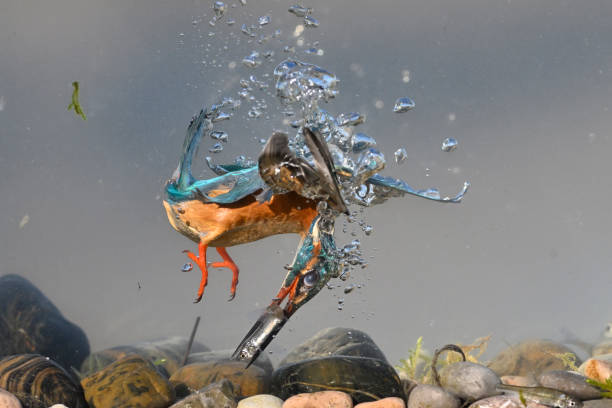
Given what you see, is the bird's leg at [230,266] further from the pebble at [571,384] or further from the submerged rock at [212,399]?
the pebble at [571,384]

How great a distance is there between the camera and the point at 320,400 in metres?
4.22

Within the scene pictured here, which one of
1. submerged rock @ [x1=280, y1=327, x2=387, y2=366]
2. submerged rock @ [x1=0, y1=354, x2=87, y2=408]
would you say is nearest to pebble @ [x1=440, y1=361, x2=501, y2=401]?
submerged rock @ [x1=280, y1=327, x2=387, y2=366]

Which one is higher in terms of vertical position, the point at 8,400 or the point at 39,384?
the point at 8,400

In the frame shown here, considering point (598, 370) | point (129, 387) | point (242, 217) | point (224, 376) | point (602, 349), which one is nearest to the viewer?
point (242, 217)

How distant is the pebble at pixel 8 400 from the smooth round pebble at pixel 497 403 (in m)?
4.32

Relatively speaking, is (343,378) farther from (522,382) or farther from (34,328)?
(34,328)

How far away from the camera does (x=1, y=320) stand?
810cm

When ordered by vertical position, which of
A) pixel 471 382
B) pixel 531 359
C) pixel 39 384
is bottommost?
pixel 531 359

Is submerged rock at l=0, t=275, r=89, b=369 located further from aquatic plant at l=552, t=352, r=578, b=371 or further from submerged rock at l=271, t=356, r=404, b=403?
aquatic plant at l=552, t=352, r=578, b=371

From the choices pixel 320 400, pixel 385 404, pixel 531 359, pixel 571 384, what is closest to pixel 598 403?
pixel 571 384

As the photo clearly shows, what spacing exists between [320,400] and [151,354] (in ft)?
21.3

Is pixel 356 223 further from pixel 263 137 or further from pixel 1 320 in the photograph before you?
pixel 1 320

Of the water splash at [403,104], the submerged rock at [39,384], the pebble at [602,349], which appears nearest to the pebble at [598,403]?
the water splash at [403,104]

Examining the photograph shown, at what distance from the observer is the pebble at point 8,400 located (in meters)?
4.18
